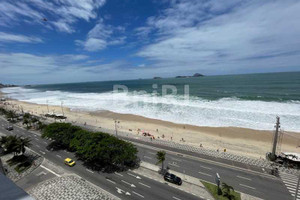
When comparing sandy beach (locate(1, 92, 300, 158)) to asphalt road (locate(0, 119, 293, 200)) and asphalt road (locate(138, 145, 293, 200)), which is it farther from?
asphalt road (locate(138, 145, 293, 200))

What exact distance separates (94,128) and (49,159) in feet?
63.5

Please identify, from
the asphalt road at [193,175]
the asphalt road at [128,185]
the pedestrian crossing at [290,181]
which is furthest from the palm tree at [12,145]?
the pedestrian crossing at [290,181]

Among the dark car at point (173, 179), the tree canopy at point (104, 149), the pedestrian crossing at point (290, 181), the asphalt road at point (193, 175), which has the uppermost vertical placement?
the tree canopy at point (104, 149)

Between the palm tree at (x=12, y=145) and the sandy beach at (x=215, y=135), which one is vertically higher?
the palm tree at (x=12, y=145)

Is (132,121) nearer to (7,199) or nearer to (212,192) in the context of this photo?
(212,192)

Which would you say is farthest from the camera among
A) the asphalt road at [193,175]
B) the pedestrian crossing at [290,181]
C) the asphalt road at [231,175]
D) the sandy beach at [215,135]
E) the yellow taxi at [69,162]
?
the sandy beach at [215,135]

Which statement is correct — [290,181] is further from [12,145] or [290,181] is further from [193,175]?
[12,145]

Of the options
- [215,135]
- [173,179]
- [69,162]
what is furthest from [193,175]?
[69,162]

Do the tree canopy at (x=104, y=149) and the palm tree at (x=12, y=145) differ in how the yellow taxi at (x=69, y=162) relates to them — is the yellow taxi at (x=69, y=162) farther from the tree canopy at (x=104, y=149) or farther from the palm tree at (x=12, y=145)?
the palm tree at (x=12, y=145)

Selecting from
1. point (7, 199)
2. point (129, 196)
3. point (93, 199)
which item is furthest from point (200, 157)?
point (7, 199)

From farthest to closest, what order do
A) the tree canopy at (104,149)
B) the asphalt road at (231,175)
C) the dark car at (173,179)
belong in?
the tree canopy at (104,149), the dark car at (173,179), the asphalt road at (231,175)

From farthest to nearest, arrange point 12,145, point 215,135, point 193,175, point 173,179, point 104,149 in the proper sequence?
1. point 215,135
2. point 12,145
3. point 104,149
4. point 193,175
5. point 173,179

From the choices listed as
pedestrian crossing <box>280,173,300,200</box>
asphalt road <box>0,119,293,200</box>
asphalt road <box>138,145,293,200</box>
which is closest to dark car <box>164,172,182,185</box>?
asphalt road <box>0,119,293,200</box>

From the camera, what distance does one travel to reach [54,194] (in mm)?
21234
